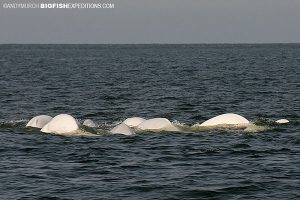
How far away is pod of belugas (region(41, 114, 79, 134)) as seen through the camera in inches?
1328

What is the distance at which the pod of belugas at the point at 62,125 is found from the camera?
3372cm

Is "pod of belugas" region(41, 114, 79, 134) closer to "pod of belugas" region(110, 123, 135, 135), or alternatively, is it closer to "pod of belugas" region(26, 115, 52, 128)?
"pod of belugas" region(26, 115, 52, 128)

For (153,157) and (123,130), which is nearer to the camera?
(153,157)

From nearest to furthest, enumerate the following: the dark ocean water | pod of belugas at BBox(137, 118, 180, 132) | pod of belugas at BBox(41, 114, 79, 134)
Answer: the dark ocean water < pod of belugas at BBox(41, 114, 79, 134) < pod of belugas at BBox(137, 118, 180, 132)

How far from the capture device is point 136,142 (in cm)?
3097

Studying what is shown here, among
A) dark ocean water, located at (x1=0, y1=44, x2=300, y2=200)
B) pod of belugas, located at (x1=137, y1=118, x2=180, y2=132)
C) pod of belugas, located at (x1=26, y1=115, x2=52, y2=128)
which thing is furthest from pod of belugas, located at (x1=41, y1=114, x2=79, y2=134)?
pod of belugas, located at (x1=137, y1=118, x2=180, y2=132)

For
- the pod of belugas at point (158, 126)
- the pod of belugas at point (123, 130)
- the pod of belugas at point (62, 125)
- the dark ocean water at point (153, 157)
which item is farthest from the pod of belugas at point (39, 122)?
the pod of belugas at point (158, 126)

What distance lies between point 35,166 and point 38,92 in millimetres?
36535

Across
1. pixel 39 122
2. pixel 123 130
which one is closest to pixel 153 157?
pixel 123 130

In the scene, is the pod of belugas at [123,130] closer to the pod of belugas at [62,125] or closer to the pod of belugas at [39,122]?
the pod of belugas at [62,125]

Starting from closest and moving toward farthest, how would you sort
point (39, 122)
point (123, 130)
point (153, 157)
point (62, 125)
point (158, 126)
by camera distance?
point (153, 157)
point (123, 130)
point (62, 125)
point (158, 126)
point (39, 122)

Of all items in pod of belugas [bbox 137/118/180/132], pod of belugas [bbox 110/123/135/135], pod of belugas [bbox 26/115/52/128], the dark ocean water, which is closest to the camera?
the dark ocean water

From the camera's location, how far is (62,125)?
33.8 meters

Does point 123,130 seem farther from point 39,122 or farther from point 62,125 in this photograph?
point 39,122
